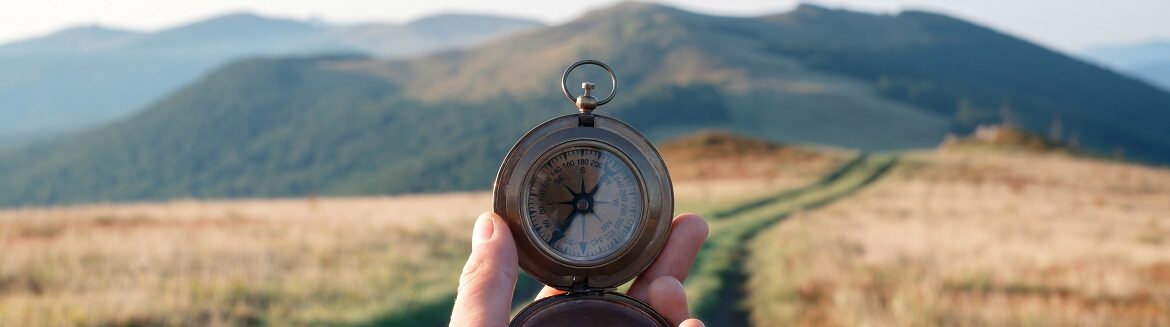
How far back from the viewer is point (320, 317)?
8.38 metres

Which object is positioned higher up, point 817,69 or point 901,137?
point 817,69

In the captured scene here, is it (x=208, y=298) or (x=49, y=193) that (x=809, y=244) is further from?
(x=49, y=193)

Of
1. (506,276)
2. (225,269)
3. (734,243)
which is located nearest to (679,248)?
(506,276)

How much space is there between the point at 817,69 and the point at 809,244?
Result: 176 m

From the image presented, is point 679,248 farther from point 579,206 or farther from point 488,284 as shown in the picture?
point 488,284

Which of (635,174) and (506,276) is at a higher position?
(635,174)

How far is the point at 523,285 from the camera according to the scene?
1141 centimetres

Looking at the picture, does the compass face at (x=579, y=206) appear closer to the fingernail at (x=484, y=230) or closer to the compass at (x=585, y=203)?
the compass at (x=585, y=203)

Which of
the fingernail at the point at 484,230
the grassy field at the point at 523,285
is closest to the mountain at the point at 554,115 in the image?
the grassy field at the point at 523,285

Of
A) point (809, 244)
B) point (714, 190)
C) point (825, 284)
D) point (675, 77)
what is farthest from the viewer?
point (675, 77)

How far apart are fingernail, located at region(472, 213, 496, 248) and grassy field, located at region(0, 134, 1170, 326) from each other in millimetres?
5930

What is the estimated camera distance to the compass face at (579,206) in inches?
97.7

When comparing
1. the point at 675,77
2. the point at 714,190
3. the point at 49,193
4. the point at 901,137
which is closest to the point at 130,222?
the point at 714,190

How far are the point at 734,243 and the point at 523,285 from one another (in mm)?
6206
